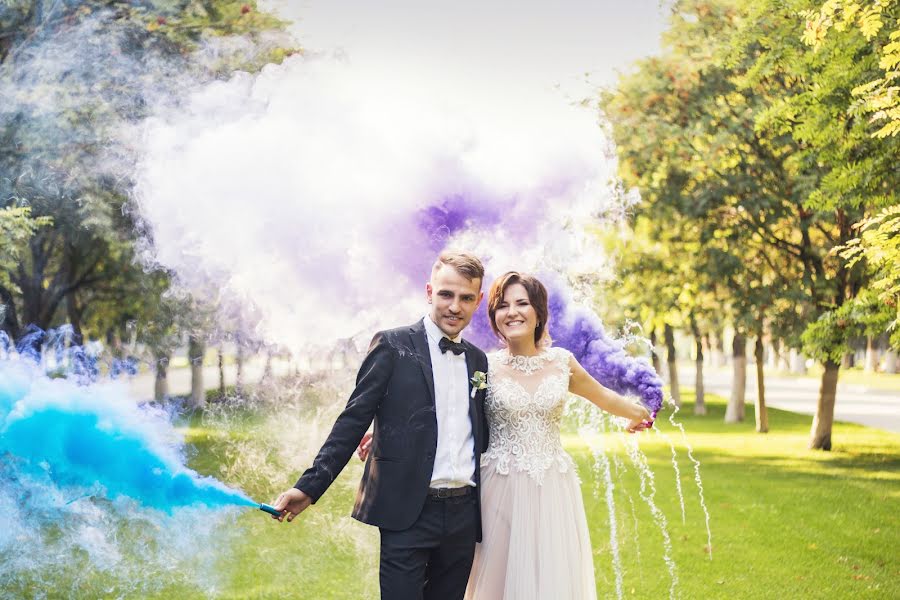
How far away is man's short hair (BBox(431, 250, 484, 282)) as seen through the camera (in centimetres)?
387

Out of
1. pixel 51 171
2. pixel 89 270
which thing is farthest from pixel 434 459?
pixel 89 270

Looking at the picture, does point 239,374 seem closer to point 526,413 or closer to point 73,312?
point 526,413

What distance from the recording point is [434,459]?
372 centimetres

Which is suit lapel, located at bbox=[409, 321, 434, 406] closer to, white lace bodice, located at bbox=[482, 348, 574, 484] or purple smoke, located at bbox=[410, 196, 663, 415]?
white lace bodice, located at bbox=[482, 348, 574, 484]

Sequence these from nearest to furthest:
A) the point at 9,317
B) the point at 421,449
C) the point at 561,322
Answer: the point at 421,449 → the point at 561,322 → the point at 9,317

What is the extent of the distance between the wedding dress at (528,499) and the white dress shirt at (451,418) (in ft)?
1.22

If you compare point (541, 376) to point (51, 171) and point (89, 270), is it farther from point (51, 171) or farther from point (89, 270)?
point (89, 270)

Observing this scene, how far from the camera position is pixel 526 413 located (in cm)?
431


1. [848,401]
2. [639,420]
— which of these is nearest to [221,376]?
[639,420]

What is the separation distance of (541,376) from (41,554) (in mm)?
4413

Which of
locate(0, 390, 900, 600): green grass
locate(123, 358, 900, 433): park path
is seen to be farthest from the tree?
locate(0, 390, 900, 600): green grass

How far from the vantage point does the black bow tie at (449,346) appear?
12.8ft

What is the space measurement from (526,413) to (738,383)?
19.3 metres

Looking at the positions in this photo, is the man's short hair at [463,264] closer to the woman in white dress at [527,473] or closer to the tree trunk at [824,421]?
the woman in white dress at [527,473]
